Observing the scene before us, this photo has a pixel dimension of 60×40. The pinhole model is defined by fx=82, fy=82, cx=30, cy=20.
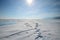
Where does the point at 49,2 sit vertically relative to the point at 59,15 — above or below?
above

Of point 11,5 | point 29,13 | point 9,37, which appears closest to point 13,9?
point 11,5

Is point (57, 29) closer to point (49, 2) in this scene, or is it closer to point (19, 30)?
point (49, 2)

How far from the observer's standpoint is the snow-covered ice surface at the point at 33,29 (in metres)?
1.35

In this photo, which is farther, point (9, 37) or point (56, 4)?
point (56, 4)

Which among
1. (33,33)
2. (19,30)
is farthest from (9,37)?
(33,33)

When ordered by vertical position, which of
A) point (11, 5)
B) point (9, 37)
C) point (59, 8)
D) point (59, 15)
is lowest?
point (9, 37)

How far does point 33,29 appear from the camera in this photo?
1.42 metres

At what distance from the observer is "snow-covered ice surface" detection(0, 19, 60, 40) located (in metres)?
1.35

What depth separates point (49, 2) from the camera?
145 centimetres

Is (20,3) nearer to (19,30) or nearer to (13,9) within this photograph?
(13,9)

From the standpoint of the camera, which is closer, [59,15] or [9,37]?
[9,37]

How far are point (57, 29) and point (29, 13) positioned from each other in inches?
21.9

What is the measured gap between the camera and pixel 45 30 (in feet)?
4.66

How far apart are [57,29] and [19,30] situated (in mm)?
653
